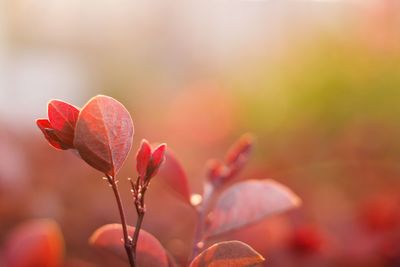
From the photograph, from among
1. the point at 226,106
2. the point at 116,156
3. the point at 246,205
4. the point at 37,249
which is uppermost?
the point at 116,156

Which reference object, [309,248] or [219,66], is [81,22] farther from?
[309,248]

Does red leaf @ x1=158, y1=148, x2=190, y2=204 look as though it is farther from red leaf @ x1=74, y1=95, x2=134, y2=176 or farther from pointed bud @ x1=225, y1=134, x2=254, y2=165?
red leaf @ x1=74, y1=95, x2=134, y2=176

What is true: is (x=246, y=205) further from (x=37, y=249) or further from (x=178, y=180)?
(x=37, y=249)

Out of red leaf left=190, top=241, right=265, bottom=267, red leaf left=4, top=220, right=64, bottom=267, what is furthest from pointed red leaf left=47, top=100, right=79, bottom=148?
red leaf left=4, top=220, right=64, bottom=267

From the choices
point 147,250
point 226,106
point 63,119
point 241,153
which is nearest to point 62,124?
point 63,119

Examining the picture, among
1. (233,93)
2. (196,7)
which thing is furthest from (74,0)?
(233,93)

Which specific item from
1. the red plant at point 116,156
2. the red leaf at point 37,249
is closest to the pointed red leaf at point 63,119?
the red plant at point 116,156
